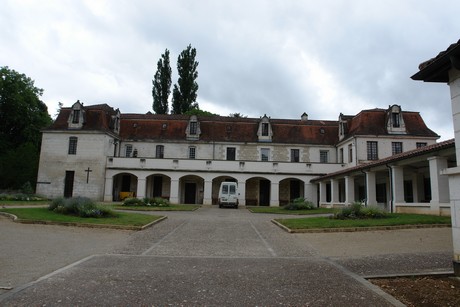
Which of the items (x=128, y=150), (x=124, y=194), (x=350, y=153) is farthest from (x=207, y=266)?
(x=128, y=150)

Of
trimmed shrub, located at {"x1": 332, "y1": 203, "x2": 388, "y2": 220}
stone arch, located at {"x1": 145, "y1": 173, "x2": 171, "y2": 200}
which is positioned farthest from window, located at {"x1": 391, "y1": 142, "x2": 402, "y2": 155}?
stone arch, located at {"x1": 145, "y1": 173, "x2": 171, "y2": 200}

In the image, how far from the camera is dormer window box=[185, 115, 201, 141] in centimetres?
3925

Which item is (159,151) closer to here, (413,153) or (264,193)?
(264,193)

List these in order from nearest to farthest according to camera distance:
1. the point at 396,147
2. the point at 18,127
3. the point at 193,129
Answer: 1. the point at 396,147
2. the point at 193,129
3. the point at 18,127

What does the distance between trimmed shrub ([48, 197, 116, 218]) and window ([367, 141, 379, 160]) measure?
82.6 ft

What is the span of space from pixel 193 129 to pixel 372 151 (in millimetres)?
18309

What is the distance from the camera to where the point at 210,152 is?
39.0 metres

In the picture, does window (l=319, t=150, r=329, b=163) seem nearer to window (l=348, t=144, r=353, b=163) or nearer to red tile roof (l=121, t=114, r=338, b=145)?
red tile roof (l=121, t=114, r=338, b=145)

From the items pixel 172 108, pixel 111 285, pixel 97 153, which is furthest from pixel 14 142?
pixel 111 285

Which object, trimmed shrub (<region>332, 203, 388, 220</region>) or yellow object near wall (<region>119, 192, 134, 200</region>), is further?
yellow object near wall (<region>119, 192, 134, 200</region>)

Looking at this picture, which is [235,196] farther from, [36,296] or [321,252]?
[36,296]

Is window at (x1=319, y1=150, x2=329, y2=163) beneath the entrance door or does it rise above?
above

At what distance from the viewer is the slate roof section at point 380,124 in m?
34.6

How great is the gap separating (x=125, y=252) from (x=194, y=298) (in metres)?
4.60
